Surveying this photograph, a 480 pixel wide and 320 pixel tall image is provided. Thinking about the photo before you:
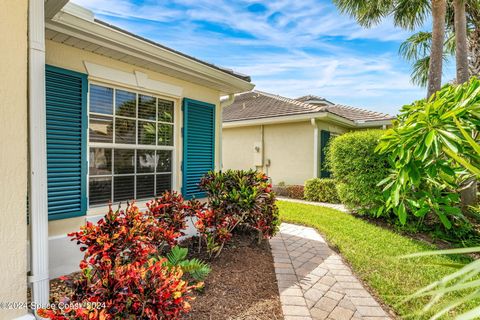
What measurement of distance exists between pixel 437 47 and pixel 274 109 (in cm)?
714

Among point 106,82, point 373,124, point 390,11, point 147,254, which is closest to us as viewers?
point 147,254

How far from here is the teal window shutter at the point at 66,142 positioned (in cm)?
389

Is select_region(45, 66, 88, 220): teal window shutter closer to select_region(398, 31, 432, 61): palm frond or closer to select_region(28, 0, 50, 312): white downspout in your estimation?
select_region(28, 0, 50, 312): white downspout

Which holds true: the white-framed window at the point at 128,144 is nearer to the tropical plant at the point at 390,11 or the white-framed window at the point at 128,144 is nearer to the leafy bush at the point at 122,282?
the leafy bush at the point at 122,282

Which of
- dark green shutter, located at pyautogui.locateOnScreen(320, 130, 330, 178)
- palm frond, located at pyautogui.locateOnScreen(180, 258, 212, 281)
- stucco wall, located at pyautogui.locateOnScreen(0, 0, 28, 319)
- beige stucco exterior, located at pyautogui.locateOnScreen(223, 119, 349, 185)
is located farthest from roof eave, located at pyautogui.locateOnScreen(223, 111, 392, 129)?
stucco wall, located at pyautogui.locateOnScreen(0, 0, 28, 319)

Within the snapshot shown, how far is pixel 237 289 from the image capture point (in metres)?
3.69

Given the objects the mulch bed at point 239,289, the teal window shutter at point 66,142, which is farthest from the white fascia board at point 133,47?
the mulch bed at point 239,289

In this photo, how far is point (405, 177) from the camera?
4.96 meters

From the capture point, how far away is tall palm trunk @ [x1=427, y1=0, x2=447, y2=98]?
7.84m

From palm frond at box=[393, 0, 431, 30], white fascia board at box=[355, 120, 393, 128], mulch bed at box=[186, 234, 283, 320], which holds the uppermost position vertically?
palm frond at box=[393, 0, 431, 30]

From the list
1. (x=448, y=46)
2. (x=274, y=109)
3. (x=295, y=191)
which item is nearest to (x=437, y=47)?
(x=448, y=46)

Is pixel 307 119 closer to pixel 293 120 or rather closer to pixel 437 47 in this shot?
pixel 293 120

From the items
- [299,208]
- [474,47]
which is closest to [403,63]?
[474,47]

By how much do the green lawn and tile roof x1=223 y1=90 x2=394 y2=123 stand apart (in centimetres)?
560
